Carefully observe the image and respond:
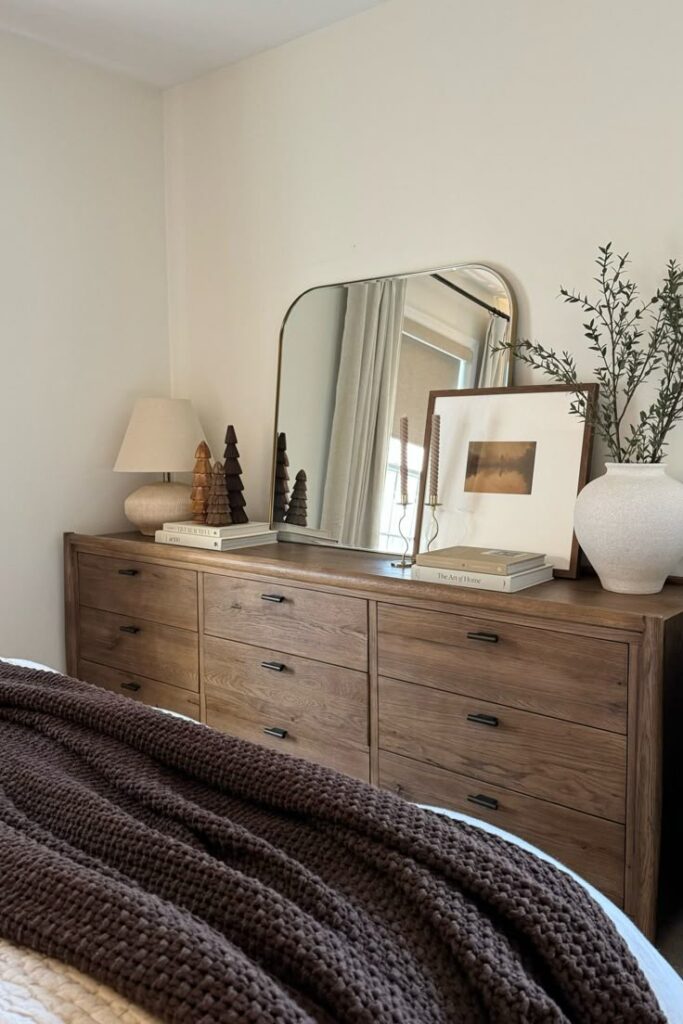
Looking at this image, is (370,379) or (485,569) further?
Result: (370,379)

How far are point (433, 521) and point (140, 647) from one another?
40.0 inches

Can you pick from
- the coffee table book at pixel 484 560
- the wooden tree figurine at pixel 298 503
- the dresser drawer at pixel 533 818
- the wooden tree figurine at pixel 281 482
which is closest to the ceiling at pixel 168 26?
the wooden tree figurine at pixel 281 482

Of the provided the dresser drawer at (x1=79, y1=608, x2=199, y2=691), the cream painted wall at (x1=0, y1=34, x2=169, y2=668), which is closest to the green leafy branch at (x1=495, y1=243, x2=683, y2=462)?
the dresser drawer at (x1=79, y1=608, x2=199, y2=691)

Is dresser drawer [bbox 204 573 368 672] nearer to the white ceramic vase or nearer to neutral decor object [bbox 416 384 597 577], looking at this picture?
neutral decor object [bbox 416 384 597 577]

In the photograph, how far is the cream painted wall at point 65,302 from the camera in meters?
2.69

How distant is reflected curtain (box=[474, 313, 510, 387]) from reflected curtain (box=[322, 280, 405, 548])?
27 centimetres

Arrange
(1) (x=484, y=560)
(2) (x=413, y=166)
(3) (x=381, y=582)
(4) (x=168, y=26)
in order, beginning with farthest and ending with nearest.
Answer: (4) (x=168, y=26) < (2) (x=413, y=166) < (3) (x=381, y=582) < (1) (x=484, y=560)

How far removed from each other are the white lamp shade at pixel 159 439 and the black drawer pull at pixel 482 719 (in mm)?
1345

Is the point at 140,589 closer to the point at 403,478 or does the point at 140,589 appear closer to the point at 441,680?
the point at 403,478

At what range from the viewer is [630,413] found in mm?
2068

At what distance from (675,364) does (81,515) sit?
1927 millimetres

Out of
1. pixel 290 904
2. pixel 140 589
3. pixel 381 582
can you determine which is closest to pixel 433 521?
pixel 381 582

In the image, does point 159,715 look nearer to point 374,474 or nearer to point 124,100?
point 374,474

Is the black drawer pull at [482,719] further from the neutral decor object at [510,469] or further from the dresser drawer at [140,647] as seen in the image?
the dresser drawer at [140,647]
